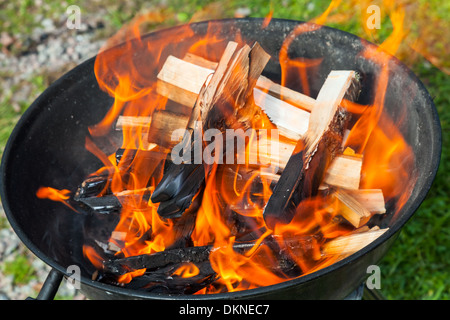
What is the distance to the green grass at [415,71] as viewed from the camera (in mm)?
2541

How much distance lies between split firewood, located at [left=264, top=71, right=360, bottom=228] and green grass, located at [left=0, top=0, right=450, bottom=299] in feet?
1.26

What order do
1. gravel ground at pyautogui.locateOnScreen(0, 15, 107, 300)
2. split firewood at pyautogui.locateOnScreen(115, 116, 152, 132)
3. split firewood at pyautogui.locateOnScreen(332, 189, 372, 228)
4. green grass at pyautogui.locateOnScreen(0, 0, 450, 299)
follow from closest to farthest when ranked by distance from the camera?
split firewood at pyautogui.locateOnScreen(332, 189, 372, 228) → split firewood at pyautogui.locateOnScreen(115, 116, 152, 132) → green grass at pyautogui.locateOnScreen(0, 0, 450, 299) → gravel ground at pyautogui.locateOnScreen(0, 15, 107, 300)

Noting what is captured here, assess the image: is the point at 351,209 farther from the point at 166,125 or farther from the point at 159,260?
the point at 166,125

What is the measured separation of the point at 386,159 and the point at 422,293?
3.12ft

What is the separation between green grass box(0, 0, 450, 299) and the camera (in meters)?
2.54

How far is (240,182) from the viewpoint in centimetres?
190

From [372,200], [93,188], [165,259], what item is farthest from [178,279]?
[372,200]

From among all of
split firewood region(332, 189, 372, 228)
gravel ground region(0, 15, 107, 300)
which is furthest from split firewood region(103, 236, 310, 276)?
gravel ground region(0, 15, 107, 300)

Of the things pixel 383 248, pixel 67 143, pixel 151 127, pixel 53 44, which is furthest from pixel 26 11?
pixel 383 248

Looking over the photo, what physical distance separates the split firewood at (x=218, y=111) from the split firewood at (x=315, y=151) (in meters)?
0.30

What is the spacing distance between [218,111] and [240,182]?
1.03 ft

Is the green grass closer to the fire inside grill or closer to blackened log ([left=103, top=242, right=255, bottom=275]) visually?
the fire inside grill

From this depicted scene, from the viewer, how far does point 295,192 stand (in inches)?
66.1

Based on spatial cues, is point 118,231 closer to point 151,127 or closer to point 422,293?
point 151,127
